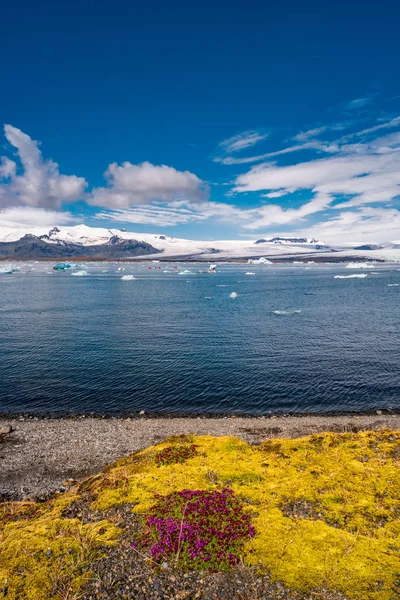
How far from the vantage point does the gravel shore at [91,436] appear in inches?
652

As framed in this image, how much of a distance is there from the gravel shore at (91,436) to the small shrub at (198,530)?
20.9 ft

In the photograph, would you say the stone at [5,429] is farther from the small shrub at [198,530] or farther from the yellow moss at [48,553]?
the small shrub at [198,530]

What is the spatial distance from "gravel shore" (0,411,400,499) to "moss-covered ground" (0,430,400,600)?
3217 millimetres

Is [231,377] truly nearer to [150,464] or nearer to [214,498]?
[150,464]

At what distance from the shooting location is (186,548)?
9.82 metres

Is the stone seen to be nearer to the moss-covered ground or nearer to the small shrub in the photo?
the moss-covered ground

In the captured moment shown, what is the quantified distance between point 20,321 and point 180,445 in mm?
48874

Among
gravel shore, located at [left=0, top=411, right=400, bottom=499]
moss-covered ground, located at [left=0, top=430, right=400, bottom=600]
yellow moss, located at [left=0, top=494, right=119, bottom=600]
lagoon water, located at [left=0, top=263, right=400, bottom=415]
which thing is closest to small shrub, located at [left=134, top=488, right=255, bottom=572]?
moss-covered ground, located at [left=0, top=430, right=400, bottom=600]

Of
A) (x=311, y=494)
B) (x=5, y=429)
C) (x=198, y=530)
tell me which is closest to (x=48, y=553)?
(x=198, y=530)

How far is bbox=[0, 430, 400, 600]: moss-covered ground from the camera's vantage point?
29.6ft

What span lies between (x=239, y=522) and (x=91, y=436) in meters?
12.6

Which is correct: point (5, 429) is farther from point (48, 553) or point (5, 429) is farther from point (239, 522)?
point (239, 522)

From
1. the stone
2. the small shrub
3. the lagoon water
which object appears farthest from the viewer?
the lagoon water

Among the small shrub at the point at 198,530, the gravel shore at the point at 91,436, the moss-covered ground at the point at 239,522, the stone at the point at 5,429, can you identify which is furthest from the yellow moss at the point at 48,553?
the stone at the point at 5,429
